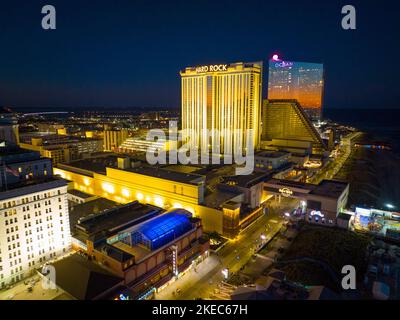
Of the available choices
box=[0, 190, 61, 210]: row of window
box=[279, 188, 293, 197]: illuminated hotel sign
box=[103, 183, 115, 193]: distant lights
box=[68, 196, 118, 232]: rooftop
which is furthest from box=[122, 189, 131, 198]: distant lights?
box=[279, 188, 293, 197]: illuminated hotel sign

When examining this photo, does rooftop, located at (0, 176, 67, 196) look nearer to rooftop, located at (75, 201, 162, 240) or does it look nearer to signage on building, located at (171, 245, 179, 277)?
rooftop, located at (75, 201, 162, 240)

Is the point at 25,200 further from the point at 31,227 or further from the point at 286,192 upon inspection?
the point at 286,192

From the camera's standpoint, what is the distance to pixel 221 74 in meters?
107

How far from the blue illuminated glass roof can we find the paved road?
5951mm

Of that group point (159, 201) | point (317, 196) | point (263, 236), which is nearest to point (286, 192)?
point (317, 196)

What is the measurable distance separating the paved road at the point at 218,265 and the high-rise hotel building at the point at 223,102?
191 ft

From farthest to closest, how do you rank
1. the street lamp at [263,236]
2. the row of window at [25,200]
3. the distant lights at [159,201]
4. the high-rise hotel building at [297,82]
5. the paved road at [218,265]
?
1. the high-rise hotel building at [297,82]
2. the distant lights at [159,201]
3. the street lamp at [263,236]
4. the row of window at [25,200]
5. the paved road at [218,265]

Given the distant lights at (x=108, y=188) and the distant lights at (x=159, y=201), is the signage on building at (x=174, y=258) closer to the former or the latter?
the distant lights at (x=159, y=201)

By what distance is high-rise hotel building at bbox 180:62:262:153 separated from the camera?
103m

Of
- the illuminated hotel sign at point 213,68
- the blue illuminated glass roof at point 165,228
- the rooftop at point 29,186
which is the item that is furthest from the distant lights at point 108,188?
the illuminated hotel sign at point 213,68

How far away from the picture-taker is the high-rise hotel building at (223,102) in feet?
A: 336
